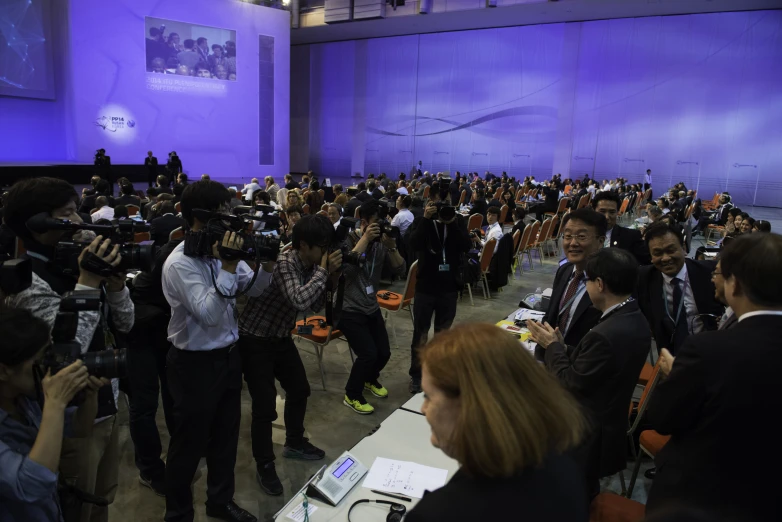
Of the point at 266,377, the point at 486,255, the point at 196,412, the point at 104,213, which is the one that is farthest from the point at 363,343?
the point at 104,213

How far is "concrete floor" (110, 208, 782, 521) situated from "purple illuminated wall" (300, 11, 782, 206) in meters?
15.8

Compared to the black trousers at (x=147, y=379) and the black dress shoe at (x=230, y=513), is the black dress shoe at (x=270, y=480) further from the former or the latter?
the black trousers at (x=147, y=379)

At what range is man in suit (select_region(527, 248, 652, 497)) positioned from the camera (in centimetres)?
200

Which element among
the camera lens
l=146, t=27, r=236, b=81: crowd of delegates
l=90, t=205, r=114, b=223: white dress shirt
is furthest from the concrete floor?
l=146, t=27, r=236, b=81: crowd of delegates

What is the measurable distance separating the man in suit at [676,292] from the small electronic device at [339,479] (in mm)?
2139

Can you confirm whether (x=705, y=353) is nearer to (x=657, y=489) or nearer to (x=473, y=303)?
(x=657, y=489)

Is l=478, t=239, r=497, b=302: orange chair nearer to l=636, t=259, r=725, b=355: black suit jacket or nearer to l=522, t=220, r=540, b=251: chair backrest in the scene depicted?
l=522, t=220, r=540, b=251: chair backrest

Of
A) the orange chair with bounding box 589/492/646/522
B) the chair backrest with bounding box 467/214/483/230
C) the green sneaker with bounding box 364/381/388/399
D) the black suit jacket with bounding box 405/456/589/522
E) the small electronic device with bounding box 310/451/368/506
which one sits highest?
the black suit jacket with bounding box 405/456/589/522

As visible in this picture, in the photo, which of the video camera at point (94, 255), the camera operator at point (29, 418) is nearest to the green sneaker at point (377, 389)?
the video camera at point (94, 255)

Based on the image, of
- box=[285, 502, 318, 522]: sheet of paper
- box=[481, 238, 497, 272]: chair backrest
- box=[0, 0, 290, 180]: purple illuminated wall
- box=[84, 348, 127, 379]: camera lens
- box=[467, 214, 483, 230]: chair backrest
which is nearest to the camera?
box=[84, 348, 127, 379]: camera lens

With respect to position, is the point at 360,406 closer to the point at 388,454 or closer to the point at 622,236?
the point at 388,454

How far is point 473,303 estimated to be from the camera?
267 inches

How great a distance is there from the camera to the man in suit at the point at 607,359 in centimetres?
200

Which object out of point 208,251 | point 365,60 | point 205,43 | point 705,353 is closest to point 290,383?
point 208,251
